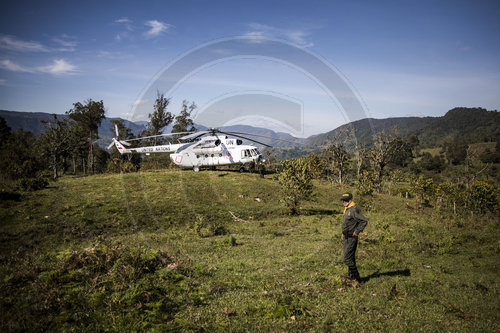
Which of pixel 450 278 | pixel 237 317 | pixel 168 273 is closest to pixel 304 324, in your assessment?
pixel 237 317

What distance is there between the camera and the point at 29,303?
18.9 feet

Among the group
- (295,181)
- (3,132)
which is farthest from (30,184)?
(3,132)

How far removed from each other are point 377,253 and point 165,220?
13807 mm

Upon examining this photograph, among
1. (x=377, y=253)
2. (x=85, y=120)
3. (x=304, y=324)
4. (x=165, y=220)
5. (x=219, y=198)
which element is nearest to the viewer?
(x=304, y=324)

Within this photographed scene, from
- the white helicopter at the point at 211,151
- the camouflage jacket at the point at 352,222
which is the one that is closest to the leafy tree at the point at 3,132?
the white helicopter at the point at 211,151

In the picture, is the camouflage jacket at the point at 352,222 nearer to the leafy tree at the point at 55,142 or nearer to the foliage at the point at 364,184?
the foliage at the point at 364,184

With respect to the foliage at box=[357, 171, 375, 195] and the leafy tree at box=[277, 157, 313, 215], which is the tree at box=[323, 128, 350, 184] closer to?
the foliage at box=[357, 171, 375, 195]

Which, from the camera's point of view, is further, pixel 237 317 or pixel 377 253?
pixel 377 253

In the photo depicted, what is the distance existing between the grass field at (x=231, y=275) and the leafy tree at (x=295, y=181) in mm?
4305

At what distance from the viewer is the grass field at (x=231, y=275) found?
583cm

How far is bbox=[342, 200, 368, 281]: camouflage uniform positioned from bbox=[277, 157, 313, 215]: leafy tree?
13690mm

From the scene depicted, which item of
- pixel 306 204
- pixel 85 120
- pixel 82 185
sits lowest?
pixel 306 204

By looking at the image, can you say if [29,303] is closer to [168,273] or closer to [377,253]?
[168,273]

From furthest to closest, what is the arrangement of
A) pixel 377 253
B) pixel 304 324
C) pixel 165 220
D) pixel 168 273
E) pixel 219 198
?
pixel 219 198, pixel 165 220, pixel 377 253, pixel 168 273, pixel 304 324
